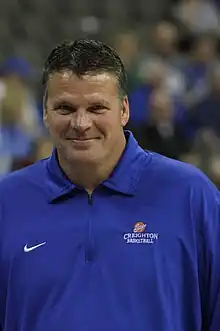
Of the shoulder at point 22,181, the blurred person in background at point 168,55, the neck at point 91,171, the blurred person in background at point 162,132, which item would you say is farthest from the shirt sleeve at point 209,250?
the blurred person in background at point 168,55

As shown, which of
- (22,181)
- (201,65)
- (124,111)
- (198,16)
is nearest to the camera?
(124,111)

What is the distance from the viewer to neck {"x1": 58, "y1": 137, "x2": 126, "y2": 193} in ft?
9.07

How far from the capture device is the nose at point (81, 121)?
2.63 m

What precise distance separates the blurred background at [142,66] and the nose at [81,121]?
8.65 feet

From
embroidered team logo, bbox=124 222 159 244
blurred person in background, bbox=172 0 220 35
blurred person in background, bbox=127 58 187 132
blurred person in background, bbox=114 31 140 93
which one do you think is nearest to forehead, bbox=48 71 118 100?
embroidered team logo, bbox=124 222 159 244

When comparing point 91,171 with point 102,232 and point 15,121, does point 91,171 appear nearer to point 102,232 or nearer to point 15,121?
point 102,232

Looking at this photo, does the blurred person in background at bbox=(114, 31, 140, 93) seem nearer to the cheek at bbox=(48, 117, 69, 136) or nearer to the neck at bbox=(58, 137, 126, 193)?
the neck at bbox=(58, 137, 126, 193)

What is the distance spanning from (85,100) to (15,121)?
3931 millimetres

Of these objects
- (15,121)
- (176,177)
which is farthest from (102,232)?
(15,121)

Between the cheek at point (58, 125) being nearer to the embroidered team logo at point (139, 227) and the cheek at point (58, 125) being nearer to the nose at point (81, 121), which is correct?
the nose at point (81, 121)

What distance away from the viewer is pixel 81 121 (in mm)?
2639

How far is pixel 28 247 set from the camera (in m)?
2.76

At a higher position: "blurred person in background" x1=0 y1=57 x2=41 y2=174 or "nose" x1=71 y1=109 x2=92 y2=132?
"blurred person in background" x1=0 y1=57 x2=41 y2=174

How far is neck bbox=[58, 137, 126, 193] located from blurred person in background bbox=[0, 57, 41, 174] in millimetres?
2808
